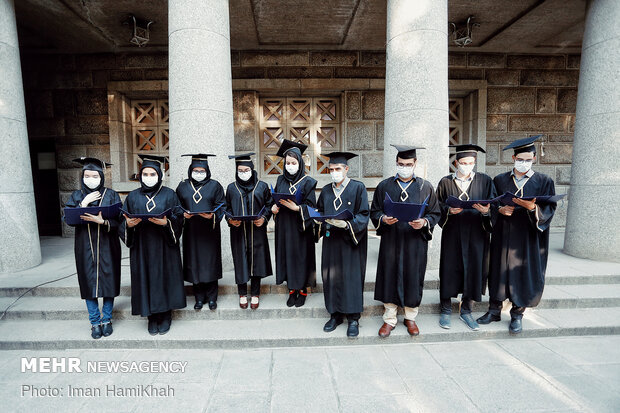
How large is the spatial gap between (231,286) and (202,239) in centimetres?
95

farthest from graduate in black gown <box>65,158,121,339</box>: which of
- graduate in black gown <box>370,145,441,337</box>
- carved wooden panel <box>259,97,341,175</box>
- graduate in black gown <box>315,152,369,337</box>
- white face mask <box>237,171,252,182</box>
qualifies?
carved wooden panel <box>259,97,341,175</box>

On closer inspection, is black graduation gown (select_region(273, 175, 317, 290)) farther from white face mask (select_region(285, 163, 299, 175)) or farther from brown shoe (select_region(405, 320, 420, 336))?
brown shoe (select_region(405, 320, 420, 336))

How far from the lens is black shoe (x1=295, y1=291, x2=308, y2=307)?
4287 mm

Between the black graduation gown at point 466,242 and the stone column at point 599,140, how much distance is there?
11.8 feet

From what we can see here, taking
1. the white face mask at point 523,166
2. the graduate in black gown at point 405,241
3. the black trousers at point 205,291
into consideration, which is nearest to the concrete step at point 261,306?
the black trousers at point 205,291

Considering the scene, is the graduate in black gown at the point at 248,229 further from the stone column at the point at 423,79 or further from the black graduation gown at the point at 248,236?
the stone column at the point at 423,79

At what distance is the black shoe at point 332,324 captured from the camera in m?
3.82

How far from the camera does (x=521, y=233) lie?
→ 3742mm

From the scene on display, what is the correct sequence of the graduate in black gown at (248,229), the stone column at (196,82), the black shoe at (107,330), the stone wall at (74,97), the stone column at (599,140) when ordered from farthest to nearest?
1. the stone wall at (74,97)
2. the stone column at (599,140)
3. the stone column at (196,82)
4. the graduate in black gown at (248,229)
5. the black shoe at (107,330)

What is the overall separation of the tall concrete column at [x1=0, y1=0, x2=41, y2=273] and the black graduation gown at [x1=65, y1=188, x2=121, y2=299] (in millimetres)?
2876

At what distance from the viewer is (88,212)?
3406 mm

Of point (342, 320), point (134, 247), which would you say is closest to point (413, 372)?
point (342, 320)

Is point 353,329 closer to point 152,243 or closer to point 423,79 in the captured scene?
point 152,243

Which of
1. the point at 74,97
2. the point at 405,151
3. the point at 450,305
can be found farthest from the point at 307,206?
the point at 74,97
